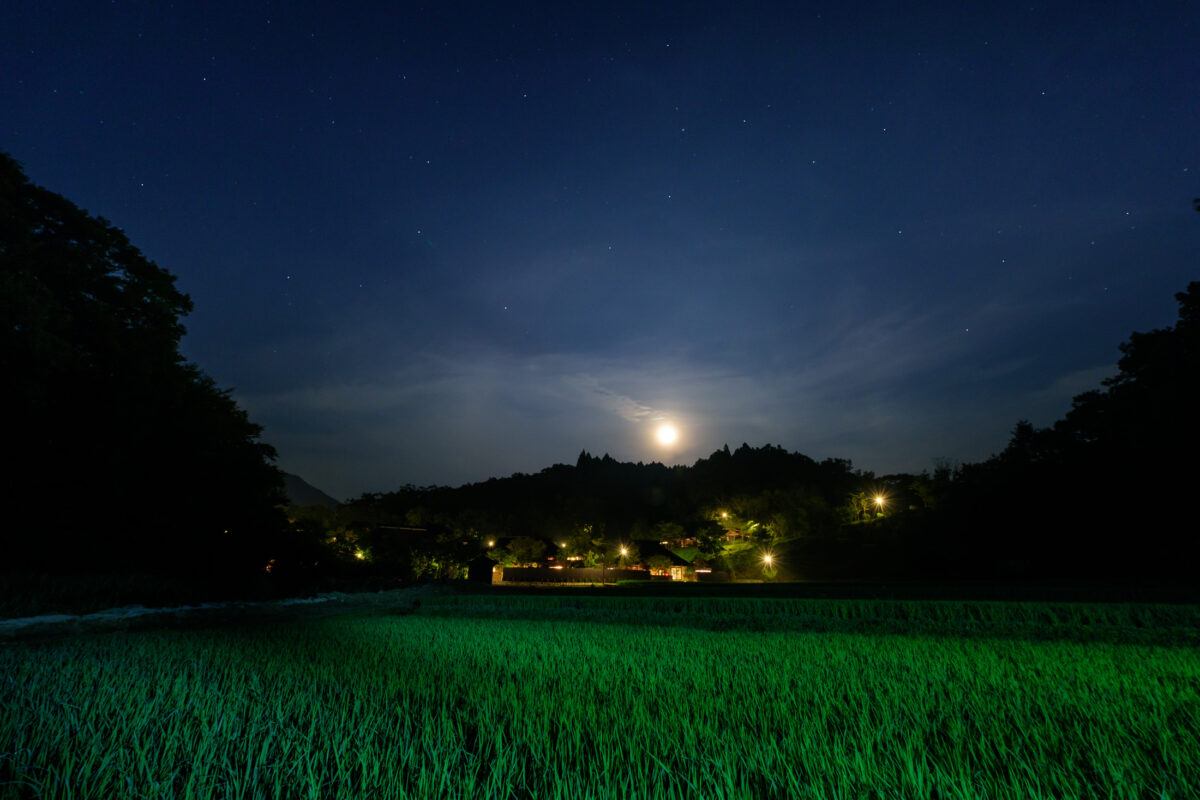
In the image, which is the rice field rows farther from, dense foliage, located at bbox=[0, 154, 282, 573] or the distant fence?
the distant fence

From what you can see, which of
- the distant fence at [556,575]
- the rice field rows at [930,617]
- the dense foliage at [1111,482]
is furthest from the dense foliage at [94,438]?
the distant fence at [556,575]

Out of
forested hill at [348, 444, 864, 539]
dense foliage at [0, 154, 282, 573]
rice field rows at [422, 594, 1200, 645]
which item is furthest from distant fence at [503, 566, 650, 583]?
dense foliage at [0, 154, 282, 573]

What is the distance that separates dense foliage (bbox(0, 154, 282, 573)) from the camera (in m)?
9.27

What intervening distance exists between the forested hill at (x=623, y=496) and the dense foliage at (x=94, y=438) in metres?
66.1

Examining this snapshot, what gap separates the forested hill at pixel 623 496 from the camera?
270 feet

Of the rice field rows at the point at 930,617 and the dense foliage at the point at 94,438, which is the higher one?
the dense foliage at the point at 94,438

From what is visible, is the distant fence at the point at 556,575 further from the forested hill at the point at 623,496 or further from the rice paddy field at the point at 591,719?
the rice paddy field at the point at 591,719

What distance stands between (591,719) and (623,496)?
102 metres

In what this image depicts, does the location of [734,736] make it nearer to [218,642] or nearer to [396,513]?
[218,642]

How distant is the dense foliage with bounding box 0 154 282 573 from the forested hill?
217ft

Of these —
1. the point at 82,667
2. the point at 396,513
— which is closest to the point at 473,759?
the point at 82,667

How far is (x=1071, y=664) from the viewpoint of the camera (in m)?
5.28

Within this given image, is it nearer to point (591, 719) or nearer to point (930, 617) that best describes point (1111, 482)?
point (930, 617)

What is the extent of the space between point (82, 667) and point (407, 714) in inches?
130
